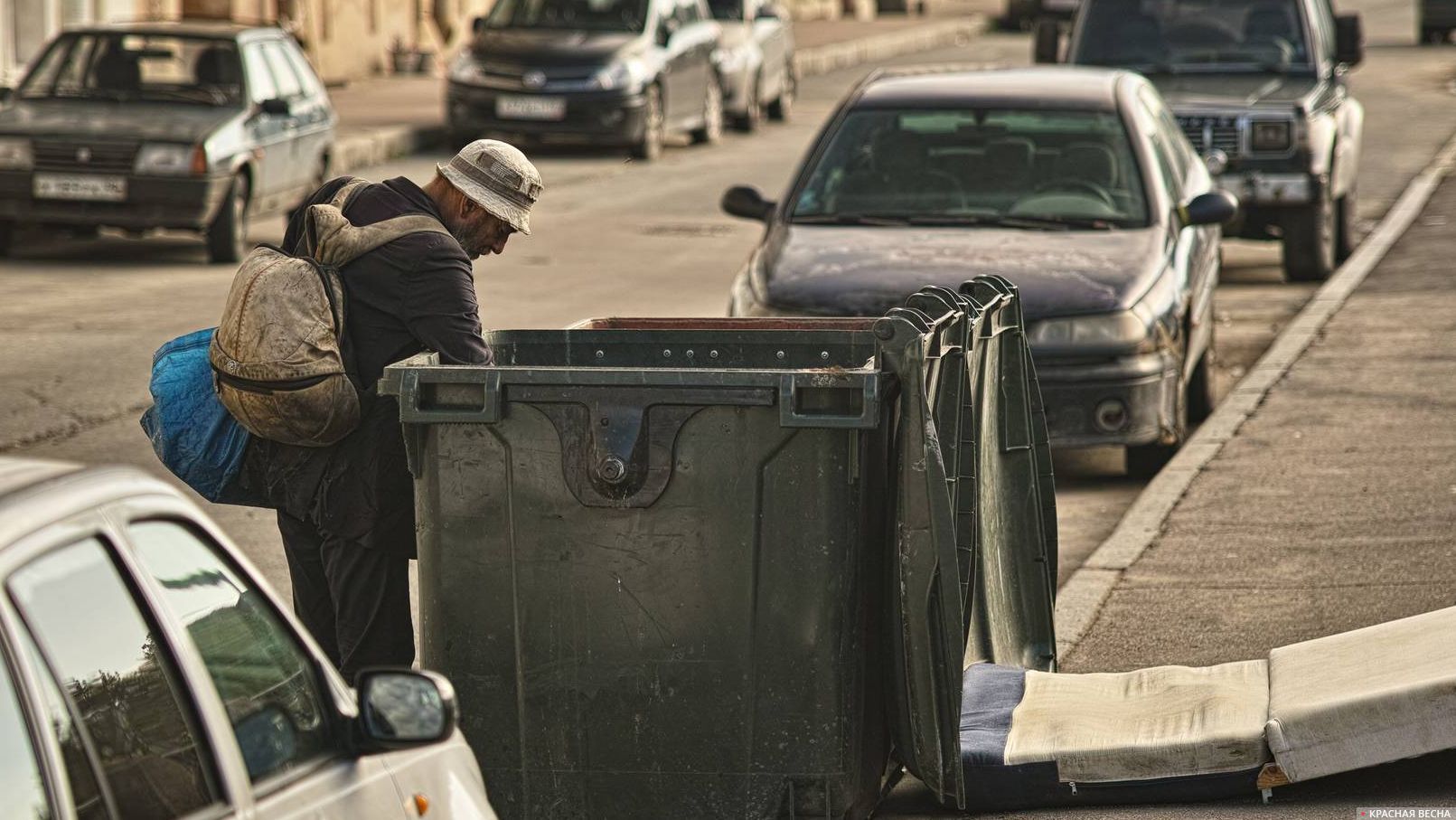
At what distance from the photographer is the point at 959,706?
5320 mm

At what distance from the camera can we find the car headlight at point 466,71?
24.9 m

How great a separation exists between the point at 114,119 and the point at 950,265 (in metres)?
8.78

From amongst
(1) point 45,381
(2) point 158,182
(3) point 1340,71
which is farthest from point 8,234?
(3) point 1340,71

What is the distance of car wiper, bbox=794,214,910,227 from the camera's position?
1039cm

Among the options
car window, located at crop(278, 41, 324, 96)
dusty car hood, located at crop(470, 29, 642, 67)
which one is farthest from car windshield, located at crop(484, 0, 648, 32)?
car window, located at crop(278, 41, 324, 96)

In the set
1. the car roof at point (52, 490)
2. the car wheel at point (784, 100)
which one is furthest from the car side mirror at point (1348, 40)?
the car roof at point (52, 490)

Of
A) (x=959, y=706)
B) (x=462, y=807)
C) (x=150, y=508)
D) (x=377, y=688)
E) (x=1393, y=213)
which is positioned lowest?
(x=1393, y=213)

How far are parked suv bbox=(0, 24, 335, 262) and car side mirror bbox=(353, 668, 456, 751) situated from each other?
1344cm

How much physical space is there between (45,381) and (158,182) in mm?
4448

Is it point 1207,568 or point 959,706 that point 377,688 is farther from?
point 1207,568

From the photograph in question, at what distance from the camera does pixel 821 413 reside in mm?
5000

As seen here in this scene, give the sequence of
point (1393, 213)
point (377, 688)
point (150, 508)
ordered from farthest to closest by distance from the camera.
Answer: point (1393, 213) < point (377, 688) < point (150, 508)

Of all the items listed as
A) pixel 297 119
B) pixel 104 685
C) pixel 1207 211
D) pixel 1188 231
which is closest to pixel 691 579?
pixel 104 685

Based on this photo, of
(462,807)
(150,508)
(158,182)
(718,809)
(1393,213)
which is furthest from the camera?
(1393,213)
